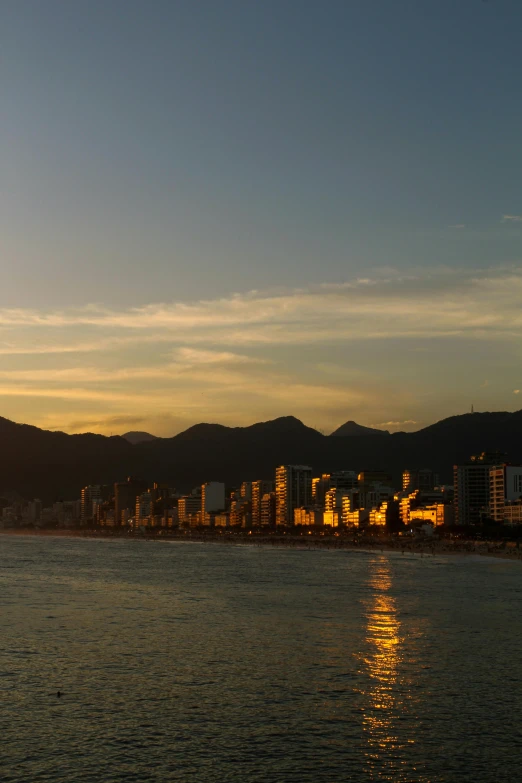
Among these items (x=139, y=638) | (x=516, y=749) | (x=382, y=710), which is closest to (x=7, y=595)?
(x=139, y=638)

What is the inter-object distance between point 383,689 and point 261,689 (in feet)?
14.4

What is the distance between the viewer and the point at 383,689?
31.3 meters

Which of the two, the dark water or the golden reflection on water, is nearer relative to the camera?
the dark water

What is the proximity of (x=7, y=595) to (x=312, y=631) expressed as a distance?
30.9 meters

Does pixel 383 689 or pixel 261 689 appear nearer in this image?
pixel 383 689

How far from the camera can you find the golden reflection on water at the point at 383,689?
23734 millimetres

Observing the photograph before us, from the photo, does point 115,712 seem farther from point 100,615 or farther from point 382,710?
point 100,615

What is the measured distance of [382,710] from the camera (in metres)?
28.4

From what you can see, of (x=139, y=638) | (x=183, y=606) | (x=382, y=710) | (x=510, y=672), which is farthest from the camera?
(x=183, y=606)

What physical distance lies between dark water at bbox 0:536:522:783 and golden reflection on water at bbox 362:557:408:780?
81 millimetres

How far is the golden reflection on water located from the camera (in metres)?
23.7

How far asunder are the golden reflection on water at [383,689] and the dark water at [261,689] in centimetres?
8

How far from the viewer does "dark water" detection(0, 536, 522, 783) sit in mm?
23250

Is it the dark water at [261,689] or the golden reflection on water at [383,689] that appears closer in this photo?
the dark water at [261,689]
